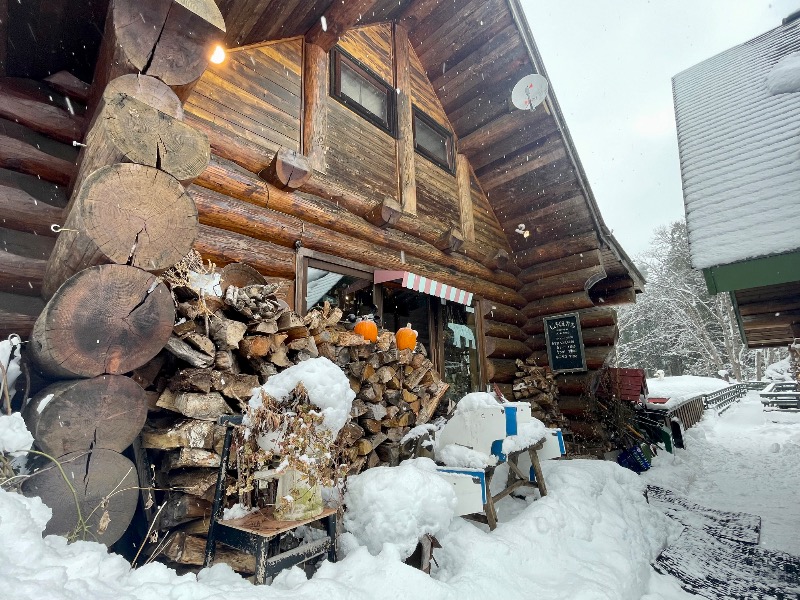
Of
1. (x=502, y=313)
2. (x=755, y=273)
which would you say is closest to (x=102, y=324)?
(x=755, y=273)


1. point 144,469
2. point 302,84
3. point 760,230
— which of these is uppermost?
point 302,84

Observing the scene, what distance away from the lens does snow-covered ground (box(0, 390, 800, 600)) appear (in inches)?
64.4

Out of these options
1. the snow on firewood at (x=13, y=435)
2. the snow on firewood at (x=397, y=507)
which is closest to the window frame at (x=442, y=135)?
the snow on firewood at (x=397, y=507)

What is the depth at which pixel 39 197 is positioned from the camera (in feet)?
10.6

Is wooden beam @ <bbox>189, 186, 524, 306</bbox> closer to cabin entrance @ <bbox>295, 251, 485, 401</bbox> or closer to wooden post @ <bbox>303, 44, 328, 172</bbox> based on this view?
cabin entrance @ <bbox>295, 251, 485, 401</bbox>

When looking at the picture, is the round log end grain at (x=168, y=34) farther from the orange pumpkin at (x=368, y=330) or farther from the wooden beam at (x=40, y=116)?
the orange pumpkin at (x=368, y=330)

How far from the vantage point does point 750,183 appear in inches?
179

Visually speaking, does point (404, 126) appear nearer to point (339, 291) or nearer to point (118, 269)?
point (339, 291)

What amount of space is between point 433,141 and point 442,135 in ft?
1.27

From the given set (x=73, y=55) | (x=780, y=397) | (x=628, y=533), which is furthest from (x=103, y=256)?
(x=780, y=397)

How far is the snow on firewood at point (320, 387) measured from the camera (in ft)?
8.11

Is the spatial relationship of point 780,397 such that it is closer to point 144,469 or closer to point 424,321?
point 424,321

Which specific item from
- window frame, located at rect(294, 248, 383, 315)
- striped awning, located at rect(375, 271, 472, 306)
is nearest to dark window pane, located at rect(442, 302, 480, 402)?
striped awning, located at rect(375, 271, 472, 306)

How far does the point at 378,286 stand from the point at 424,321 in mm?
2122
